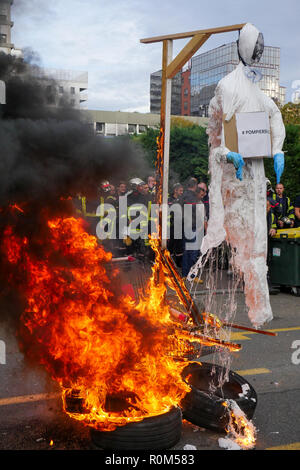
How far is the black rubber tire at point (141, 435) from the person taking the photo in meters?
3.30

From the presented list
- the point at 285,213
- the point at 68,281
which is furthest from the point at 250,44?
the point at 285,213

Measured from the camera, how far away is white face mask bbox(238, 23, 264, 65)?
150 inches

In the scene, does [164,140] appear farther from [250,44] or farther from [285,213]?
[285,213]

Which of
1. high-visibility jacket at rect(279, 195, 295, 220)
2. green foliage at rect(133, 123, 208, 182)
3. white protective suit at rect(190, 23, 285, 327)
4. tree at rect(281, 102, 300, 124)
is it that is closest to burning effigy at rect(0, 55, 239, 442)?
white protective suit at rect(190, 23, 285, 327)

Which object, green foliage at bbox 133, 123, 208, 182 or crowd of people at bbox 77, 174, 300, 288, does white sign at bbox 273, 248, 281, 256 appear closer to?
crowd of people at bbox 77, 174, 300, 288

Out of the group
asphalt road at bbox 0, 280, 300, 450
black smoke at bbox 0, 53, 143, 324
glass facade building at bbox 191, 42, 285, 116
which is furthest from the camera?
glass facade building at bbox 191, 42, 285, 116

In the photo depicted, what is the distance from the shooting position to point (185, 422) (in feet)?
12.9

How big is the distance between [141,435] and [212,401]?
2.19ft

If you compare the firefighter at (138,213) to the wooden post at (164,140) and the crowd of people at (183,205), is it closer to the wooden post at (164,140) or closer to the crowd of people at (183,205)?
the crowd of people at (183,205)

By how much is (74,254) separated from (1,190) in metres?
0.66

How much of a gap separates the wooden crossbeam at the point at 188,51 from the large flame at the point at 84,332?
1453mm

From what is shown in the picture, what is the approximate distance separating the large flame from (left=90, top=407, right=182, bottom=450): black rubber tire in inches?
2.2

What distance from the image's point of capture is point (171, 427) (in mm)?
3430

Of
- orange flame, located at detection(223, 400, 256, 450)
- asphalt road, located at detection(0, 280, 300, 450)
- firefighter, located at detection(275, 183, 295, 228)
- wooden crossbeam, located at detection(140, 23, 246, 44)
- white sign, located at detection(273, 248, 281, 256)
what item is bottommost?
asphalt road, located at detection(0, 280, 300, 450)
